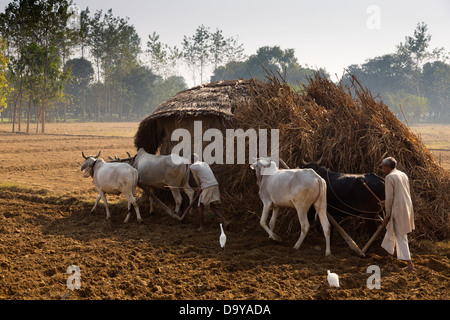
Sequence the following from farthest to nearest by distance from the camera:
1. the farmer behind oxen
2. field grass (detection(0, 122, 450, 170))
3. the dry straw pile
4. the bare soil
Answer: field grass (detection(0, 122, 450, 170))
the farmer behind oxen
the dry straw pile
the bare soil

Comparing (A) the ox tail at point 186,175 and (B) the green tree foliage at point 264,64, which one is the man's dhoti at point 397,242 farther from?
(B) the green tree foliage at point 264,64

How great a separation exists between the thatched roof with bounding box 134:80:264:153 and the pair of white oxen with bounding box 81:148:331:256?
3.25 feet

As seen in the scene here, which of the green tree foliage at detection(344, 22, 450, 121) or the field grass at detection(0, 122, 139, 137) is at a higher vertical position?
the green tree foliage at detection(344, 22, 450, 121)

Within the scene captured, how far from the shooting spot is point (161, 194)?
10.1 meters

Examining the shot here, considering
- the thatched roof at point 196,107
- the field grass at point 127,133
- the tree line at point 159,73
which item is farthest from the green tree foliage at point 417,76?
the thatched roof at point 196,107

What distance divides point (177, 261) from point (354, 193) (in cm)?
308

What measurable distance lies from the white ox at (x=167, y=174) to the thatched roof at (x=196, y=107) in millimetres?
1156

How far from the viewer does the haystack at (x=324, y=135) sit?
24.9ft

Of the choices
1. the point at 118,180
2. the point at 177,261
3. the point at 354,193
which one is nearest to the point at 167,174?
the point at 118,180

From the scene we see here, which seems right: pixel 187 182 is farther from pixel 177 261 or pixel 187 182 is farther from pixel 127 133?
pixel 127 133

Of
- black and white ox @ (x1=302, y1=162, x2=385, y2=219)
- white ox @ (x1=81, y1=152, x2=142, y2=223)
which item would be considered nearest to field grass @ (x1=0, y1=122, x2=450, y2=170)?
black and white ox @ (x1=302, y1=162, x2=385, y2=219)

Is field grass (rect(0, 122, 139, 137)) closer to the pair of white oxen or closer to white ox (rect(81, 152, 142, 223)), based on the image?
the pair of white oxen

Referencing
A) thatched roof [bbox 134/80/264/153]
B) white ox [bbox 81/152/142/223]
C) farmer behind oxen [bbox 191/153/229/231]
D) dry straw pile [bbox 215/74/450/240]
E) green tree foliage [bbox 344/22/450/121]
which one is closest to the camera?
dry straw pile [bbox 215/74/450/240]

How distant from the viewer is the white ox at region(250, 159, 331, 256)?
660 cm
